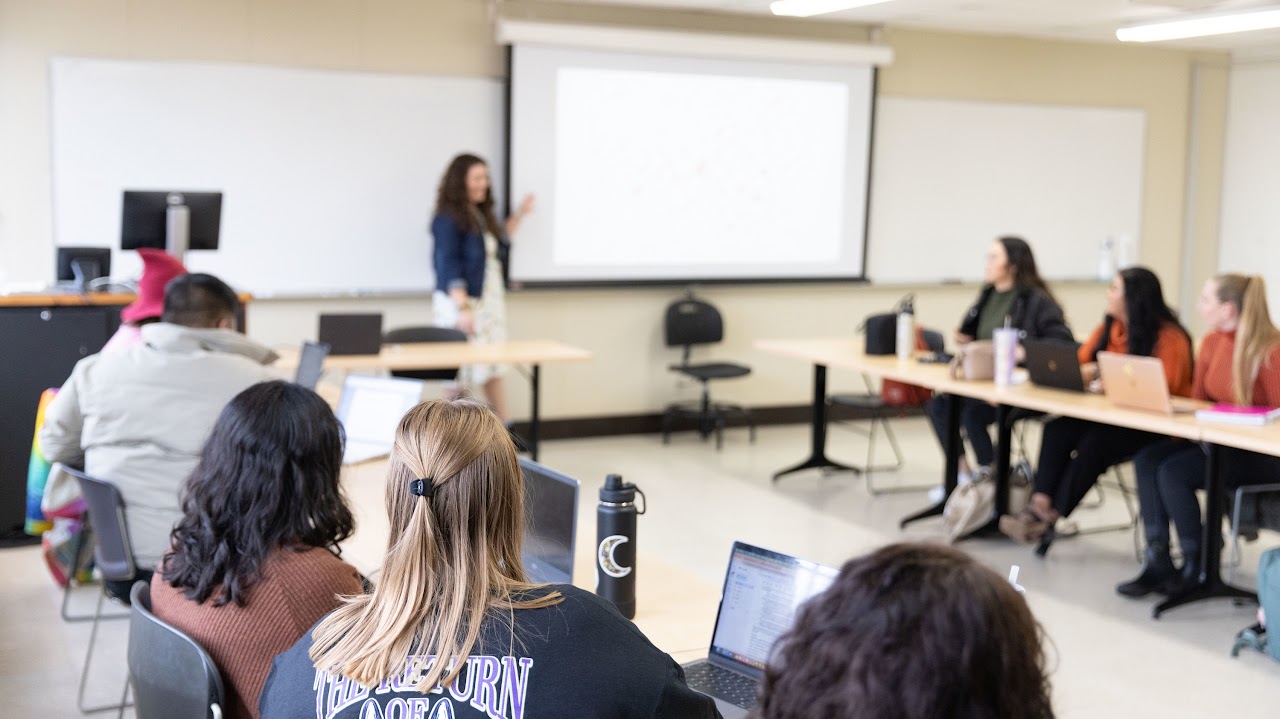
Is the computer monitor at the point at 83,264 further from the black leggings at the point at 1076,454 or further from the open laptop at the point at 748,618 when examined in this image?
the black leggings at the point at 1076,454

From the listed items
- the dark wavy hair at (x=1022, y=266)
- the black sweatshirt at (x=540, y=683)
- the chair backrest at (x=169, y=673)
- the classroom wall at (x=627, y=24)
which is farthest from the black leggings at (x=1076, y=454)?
the chair backrest at (x=169, y=673)

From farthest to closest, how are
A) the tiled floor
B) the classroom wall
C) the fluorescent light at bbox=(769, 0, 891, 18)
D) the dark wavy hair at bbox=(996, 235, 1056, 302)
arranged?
the fluorescent light at bbox=(769, 0, 891, 18) < the classroom wall < the dark wavy hair at bbox=(996, 235, 1056, 302) < the tiled floor

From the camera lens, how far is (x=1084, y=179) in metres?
8.38

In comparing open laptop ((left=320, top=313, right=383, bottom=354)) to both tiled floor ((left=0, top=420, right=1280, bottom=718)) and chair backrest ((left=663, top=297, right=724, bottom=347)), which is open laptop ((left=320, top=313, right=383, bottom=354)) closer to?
tiled floor ((left=0, top=420, right=1280, bottom=718))

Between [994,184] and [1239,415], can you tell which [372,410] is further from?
[994,184]

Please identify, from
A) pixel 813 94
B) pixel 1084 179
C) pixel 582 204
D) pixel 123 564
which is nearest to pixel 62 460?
pixel 123 564

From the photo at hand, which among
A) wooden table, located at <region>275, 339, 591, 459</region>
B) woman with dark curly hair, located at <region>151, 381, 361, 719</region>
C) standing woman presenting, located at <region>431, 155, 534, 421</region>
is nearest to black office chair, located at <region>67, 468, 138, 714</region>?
woman with dark curly hair, located at <region>151, 381, 361, 719</region>

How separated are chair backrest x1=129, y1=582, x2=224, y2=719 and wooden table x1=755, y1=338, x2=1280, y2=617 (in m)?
3.27

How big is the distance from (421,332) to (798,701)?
5.11 m

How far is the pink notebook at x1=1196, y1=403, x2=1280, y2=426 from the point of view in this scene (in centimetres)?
411

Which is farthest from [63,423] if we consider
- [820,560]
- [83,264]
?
[820,560]

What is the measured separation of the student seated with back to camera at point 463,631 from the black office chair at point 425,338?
4.26 metres

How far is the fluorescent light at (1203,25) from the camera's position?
6552 millimetres

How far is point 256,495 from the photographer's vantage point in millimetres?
2082
